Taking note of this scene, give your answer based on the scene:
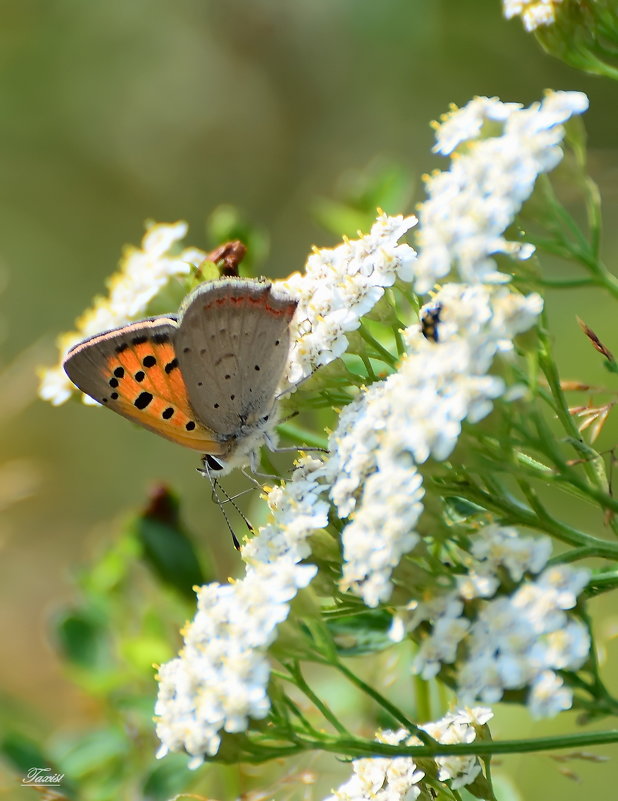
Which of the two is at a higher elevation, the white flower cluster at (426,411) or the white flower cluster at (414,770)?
the white flower cluster at (426,411)

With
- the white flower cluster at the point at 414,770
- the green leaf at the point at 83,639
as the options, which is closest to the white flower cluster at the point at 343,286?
the white flower cluster at the point at 414,770

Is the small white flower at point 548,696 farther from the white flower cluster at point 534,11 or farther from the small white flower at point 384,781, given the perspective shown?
the white flower cluster at point 534,11

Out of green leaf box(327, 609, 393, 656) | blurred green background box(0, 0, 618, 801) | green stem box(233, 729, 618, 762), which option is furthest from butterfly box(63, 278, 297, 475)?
blurred green background box(0, 0, 618, 801)

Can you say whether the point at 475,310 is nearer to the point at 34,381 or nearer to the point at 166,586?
the point at 166,586

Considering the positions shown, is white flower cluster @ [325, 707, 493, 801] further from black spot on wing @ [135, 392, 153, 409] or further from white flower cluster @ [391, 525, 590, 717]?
black spot on wing @ [135, 392, 153, 409]

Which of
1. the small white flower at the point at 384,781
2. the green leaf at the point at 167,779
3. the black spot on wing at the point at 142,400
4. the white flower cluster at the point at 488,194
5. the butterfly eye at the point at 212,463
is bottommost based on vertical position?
the green leaf at the point at 167,779

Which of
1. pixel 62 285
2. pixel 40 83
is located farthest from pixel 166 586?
pixel 40 83
